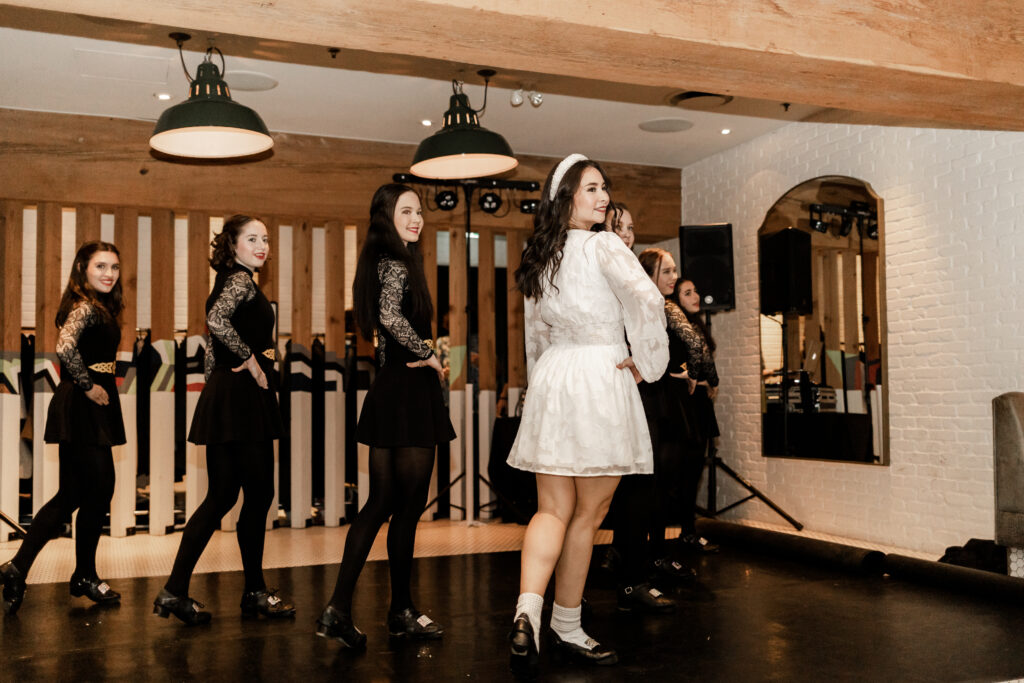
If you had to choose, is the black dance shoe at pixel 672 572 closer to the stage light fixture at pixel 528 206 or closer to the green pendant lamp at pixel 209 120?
the green pendant lamp at pixel 209 120

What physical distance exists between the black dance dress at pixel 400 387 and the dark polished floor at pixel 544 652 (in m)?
0.68

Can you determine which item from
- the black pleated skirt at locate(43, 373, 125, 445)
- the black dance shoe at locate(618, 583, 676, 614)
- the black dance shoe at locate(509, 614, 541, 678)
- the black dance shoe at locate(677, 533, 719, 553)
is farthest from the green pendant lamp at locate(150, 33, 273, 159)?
the black dance shoe at locate(677, 533, 719, 553)

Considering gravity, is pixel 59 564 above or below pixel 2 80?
below

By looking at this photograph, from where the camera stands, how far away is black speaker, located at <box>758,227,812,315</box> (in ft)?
19.6

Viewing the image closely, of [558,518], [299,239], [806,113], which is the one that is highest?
[806,113]

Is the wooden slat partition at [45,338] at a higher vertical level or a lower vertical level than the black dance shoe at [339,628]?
higher

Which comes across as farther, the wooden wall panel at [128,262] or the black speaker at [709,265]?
the black speaker at [709,265]

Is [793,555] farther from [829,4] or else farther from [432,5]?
[432,5]

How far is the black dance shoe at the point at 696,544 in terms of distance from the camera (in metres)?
4.82

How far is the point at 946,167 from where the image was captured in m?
4.97

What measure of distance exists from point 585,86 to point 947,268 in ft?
7.49

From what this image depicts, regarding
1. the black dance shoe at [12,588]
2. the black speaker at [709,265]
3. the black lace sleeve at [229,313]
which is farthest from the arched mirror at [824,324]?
the black dance shoe at [12,588]

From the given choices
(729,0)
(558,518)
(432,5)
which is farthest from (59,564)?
(729,0)

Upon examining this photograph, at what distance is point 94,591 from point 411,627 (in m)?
1.45
